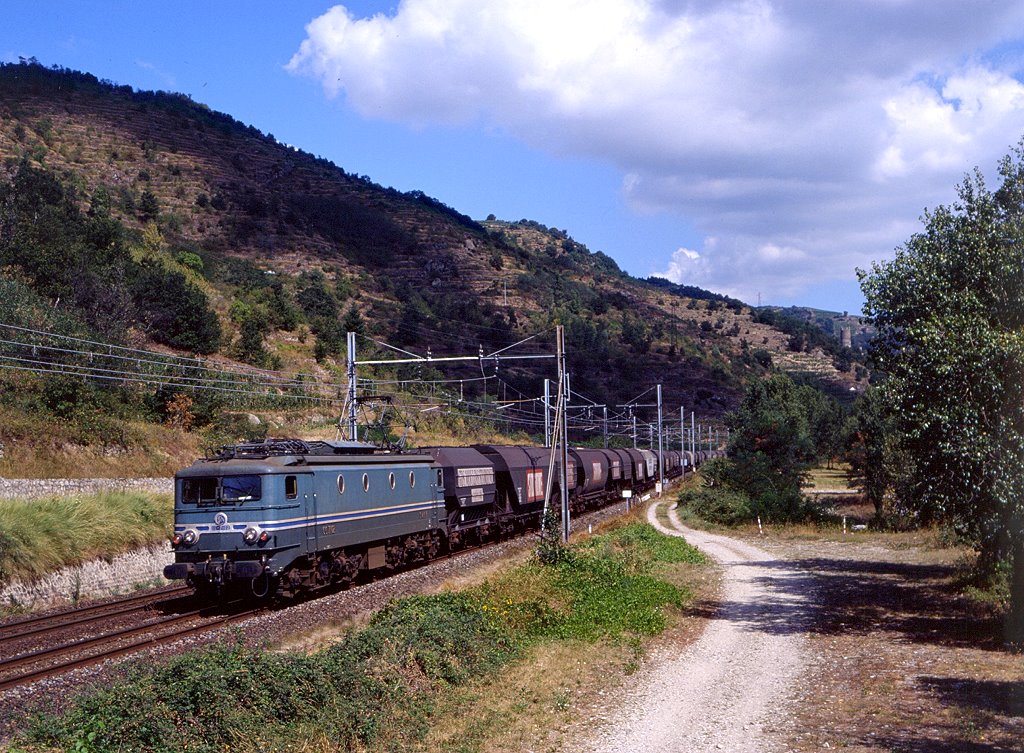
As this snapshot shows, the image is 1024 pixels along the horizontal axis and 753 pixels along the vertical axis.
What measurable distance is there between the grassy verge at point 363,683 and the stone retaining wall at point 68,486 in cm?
1545

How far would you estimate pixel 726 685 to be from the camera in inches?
541

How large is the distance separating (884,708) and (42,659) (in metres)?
13.1

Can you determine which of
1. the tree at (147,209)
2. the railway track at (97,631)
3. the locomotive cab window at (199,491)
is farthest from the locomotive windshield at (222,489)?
the tree at (147,209)

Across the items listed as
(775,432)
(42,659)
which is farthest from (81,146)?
(42,659)

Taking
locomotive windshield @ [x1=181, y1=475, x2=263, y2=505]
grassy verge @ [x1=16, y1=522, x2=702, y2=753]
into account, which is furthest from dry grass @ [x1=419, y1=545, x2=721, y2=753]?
locomotive windshield @ [x1=181, y1=475, x2=263, y2=505]

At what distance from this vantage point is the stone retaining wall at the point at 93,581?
21217 millimetres

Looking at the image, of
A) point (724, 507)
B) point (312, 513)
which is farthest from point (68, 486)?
point (724, 507)

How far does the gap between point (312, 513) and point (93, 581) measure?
741 cm

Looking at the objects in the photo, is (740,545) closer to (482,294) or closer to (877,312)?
(877,312)

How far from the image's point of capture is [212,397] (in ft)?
144

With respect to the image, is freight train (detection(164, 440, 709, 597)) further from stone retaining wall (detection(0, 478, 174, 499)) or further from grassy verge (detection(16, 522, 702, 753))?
stone retaining wall (detection(0, 478, 174, 499))

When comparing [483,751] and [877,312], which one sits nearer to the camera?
[483,751]

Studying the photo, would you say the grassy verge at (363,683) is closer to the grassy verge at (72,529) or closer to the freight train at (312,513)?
the freight train at (312,513)

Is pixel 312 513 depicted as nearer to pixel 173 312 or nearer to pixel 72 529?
pixel 72 529
